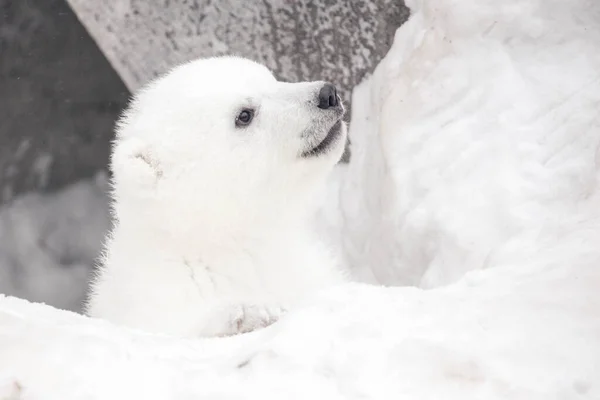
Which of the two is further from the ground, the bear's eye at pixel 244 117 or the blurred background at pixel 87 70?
the bear's eye at pixel 244 117

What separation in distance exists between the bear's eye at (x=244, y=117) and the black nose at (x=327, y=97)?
331 mm

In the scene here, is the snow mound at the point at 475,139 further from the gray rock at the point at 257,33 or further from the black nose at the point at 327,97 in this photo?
the black nose at the point at 327,97

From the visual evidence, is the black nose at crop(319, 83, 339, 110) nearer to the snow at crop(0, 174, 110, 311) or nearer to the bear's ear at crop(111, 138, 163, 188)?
the bear's ear at crop(111, 138, 163, 188)

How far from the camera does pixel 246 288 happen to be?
11.4 ft

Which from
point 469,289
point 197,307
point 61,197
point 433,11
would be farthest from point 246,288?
point 61,197

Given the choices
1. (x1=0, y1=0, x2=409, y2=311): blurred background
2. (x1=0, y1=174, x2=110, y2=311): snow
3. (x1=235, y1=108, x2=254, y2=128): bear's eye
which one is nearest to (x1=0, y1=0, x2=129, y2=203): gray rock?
(x1=0, y1=0, x2=409, y2=311): blurred background

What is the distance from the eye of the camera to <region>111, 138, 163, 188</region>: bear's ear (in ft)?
11.4

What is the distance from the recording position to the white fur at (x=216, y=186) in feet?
11.4

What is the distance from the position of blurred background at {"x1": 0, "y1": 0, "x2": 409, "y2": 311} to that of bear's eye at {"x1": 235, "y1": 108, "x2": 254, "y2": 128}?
6.94 feet

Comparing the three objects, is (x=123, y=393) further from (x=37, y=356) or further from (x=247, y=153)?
(x=247, y=153)

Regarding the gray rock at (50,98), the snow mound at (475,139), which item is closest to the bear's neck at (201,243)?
the snow mound at (475,139)

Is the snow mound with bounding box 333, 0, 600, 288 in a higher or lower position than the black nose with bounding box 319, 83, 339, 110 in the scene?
lower

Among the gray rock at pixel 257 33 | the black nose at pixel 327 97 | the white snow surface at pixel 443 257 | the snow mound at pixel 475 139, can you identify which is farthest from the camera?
the gray rock at pixel 257 33

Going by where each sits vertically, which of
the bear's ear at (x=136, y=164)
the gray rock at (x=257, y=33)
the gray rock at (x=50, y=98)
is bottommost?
the gray rock at (x=50, y=98)
